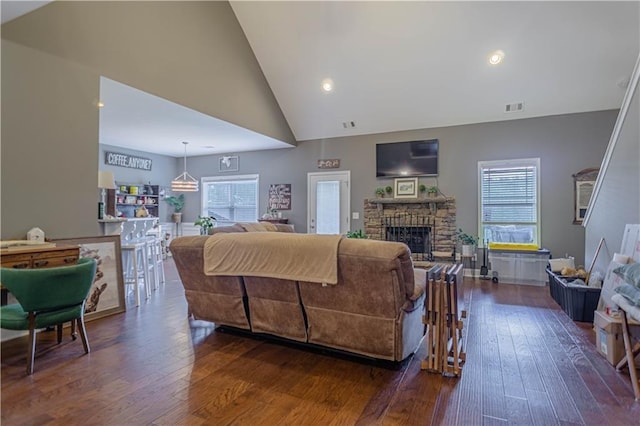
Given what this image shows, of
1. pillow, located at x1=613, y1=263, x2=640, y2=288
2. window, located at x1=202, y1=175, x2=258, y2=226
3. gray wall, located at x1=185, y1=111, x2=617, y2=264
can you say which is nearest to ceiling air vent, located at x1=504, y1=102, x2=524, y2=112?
gray wall, located at x1=185, y1=111, x2=617, y2=264

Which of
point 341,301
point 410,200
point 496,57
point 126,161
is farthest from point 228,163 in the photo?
point 341,301

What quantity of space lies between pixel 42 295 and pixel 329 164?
587 cm

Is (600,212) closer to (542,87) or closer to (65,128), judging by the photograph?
(542,87)

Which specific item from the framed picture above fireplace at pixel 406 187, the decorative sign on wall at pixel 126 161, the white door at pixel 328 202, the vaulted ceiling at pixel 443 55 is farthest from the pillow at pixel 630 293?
the decorative sign on wall at pixel 126 161

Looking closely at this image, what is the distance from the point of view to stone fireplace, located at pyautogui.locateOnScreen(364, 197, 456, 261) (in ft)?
21.3

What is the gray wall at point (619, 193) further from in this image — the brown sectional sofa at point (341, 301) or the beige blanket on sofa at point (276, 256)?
the beige blanket on sofa at point (276, 256)

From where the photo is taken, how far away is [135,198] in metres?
8.19

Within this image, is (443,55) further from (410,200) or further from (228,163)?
(228,163)

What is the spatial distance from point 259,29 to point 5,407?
575cm

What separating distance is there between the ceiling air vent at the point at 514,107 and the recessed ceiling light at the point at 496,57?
3.13 ft

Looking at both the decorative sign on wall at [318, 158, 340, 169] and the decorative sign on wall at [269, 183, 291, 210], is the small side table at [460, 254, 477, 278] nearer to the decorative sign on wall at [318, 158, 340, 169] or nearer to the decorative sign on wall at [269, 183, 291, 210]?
the decorative sign on wall at [318, 158, 340, 169]

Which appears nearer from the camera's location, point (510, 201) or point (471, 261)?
point (510, 201)

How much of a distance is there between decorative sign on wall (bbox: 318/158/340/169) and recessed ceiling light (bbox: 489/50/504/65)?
3.45 m

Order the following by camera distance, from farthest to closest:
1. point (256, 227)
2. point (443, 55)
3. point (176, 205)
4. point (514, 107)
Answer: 1. point (176, 205)
2. point (514, 107)
3. point (256, 227)
4. point (443, 55)
